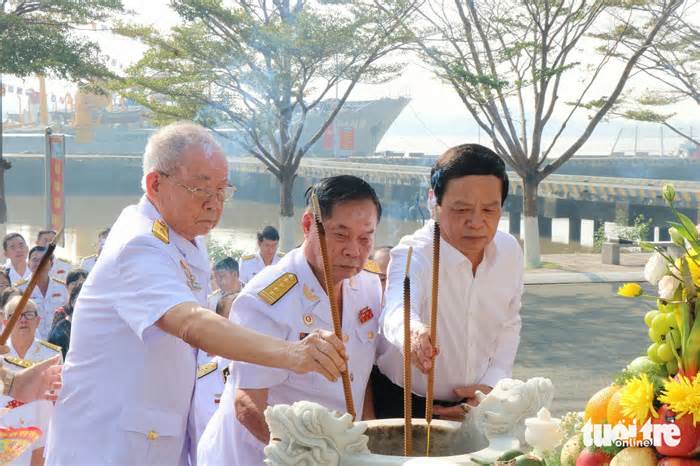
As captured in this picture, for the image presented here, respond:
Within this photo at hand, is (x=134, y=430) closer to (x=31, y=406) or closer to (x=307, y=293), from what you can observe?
(x=307, y=293)

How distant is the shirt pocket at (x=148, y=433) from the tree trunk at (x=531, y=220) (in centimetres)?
1492

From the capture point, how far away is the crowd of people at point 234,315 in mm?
2301

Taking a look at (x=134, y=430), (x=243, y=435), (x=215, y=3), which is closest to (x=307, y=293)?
(x=243, y=435)

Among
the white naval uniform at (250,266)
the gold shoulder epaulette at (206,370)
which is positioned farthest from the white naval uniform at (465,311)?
the white naval uniform at (250,266)

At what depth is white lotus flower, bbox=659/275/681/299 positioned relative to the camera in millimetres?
1661

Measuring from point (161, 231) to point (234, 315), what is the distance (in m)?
0.31

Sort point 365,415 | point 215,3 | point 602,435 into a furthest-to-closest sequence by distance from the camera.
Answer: point 215,3
point 365,415
point 602,435

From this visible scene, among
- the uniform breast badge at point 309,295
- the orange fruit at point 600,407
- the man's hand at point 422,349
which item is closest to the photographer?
the orange fruit at point 600,407

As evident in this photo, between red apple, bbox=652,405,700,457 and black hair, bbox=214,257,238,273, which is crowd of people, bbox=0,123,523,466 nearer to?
red apple, bbox=652,405,700,457

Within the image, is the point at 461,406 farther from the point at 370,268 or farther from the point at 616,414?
the point at 616,414

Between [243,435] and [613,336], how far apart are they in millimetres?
8913

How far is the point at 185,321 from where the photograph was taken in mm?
2062

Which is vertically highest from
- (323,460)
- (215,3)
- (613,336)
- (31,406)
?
(215,3)

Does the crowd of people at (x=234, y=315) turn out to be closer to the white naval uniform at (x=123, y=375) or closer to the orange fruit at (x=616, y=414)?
the white naval uniform at (x=123, y=375)
